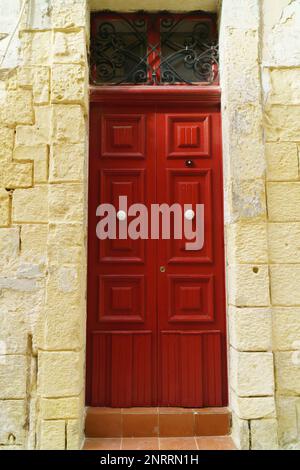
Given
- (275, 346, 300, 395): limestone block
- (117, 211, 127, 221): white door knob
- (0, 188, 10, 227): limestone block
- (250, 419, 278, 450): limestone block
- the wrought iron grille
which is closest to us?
(250, 419, 278, 450): limestone block

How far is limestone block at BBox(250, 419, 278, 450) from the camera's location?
8.75 ft

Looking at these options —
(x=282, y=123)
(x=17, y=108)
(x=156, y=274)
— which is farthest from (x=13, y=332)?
(x=282, y=123)

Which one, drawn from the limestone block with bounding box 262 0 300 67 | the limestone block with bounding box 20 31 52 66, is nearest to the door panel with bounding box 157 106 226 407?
the limestone block with bounding box 262 0 300 67

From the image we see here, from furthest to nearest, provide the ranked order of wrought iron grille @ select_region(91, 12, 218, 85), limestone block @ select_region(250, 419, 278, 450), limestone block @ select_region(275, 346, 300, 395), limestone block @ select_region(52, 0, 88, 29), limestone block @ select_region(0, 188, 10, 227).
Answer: wrought iron grille @ select_region(91, 12, 218, 85) → limestone block @ select_region(52, 0, 88, 29) → limestone block @ select_region(0, 188, 10, 227) → limestone block @ select_region(275, 346, 300, 395) → limestone block @ select_region(250, 419, 278, 450)

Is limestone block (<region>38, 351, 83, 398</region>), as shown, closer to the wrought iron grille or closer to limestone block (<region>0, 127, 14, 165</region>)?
limestone block (<region>0, 127, 14, 165</region>)

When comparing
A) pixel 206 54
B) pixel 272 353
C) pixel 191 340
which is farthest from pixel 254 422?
pixel 206 54

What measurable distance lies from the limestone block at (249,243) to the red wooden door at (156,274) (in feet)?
1.06

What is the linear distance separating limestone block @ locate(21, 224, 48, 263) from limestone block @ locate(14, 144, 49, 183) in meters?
0.38

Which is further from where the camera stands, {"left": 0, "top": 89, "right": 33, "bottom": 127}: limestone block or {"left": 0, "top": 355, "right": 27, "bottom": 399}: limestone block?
{"left": 0, "top": 89, "right": 33, "bottom": 127}: limestone block

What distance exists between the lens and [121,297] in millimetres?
3100

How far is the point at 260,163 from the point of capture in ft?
9.52

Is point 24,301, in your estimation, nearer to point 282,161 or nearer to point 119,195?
point 119,195
